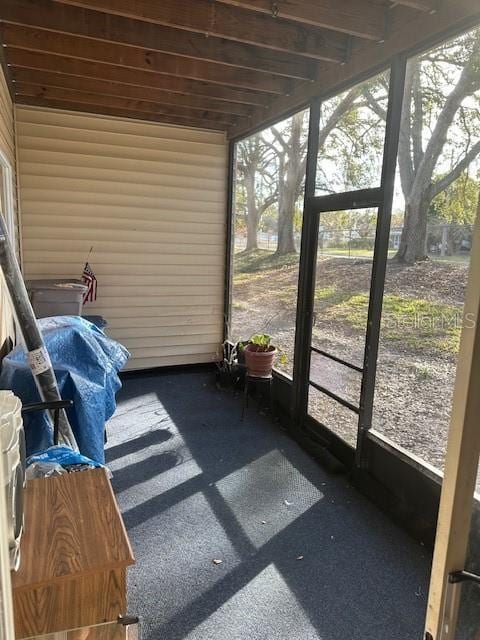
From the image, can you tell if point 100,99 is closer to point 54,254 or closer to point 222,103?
point 222,103

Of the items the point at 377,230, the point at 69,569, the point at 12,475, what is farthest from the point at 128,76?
the point at 69,569

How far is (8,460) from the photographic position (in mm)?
Result: 1085

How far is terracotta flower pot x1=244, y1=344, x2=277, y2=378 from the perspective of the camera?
3.80 meters

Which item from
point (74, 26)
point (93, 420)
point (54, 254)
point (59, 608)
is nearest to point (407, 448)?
point (93, 420)

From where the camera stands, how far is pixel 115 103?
4.02 m

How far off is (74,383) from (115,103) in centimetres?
294

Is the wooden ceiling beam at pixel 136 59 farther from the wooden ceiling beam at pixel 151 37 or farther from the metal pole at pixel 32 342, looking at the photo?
the metal pole at pixel 32 342

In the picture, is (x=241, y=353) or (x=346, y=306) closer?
(x=346, y=306)

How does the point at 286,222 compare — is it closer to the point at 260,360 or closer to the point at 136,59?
the point at 260,360

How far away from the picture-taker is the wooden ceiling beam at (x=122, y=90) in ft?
11.3

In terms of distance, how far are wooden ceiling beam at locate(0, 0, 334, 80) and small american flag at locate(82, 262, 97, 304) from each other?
232 centimetres

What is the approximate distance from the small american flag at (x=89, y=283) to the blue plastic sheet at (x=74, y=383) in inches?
67.9

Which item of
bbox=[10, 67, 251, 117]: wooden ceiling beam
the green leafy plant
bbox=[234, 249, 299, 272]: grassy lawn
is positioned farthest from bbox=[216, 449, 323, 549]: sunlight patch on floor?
bbox=[10, 67, 251, 117]: wooden ceiling beam

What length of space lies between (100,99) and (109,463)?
3.22 metres
